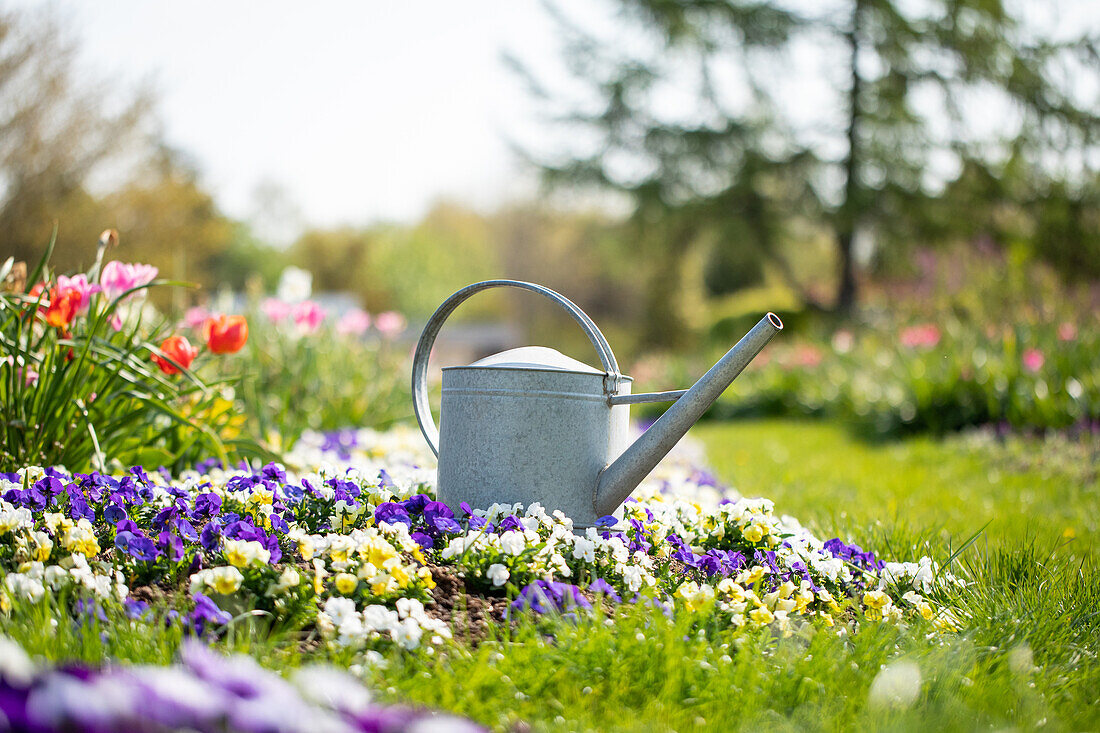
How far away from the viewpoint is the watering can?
79.2 inches

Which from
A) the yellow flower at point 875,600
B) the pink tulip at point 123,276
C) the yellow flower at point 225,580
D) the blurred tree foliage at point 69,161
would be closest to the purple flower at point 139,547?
the yellow flower at point 225,580

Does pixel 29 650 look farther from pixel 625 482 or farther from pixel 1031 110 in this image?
pixel 1031 110

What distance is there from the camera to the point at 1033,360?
6.00 metres

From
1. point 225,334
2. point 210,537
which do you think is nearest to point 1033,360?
point 225,334

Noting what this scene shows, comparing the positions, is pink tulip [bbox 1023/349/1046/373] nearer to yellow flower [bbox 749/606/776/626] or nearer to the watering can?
the watering can

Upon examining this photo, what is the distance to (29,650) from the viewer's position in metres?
1.31

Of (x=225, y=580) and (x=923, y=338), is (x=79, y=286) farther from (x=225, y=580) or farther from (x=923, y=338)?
(x=923, y=338)

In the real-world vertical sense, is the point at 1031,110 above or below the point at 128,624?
above

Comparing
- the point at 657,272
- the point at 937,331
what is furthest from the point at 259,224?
the point at 937,331

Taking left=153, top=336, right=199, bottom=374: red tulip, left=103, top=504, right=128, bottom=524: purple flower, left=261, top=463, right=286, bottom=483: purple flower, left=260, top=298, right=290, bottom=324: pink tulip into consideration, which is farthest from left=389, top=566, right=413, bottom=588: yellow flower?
left=260, top=298, right=290, bottom=324: pink tulip

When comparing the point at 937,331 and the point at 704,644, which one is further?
the point at 937,331

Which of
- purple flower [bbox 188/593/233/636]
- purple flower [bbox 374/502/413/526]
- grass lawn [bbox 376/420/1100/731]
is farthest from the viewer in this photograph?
purple flower [bbox 374/502/413/526]

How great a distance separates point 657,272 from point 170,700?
19.9 meters

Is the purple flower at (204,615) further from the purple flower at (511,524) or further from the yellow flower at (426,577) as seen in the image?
the purple flower at (511,524)
